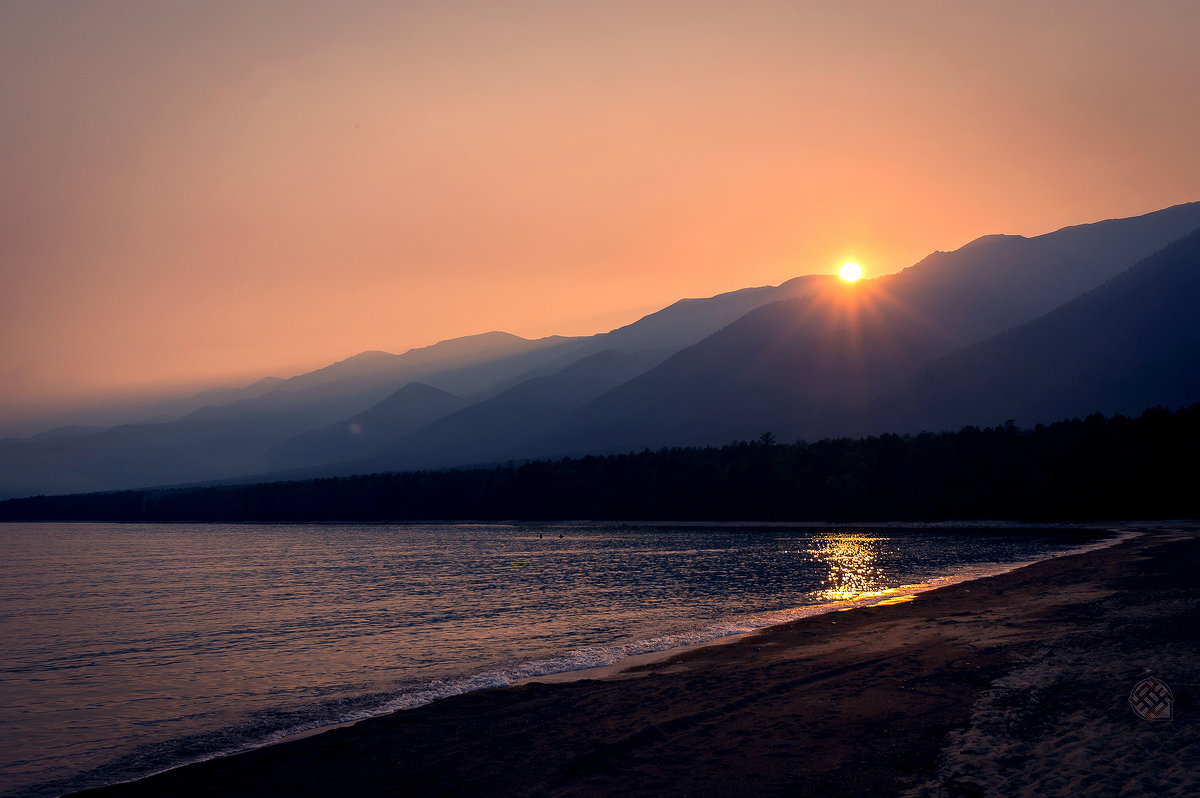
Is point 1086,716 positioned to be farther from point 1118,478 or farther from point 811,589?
point 1118,478

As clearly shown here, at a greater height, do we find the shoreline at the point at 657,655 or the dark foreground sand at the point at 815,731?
the dark foreground sand at the point at 815,731

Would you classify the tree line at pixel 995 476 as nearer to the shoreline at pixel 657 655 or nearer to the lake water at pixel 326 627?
the lake water at pixel 326 627

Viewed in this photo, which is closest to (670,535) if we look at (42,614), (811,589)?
(811,589)

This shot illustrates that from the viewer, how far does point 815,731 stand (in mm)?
19844

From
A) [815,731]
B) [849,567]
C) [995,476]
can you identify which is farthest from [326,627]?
[995,476]

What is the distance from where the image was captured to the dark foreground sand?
1622cm
